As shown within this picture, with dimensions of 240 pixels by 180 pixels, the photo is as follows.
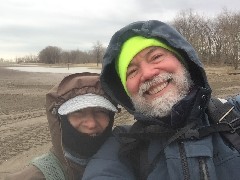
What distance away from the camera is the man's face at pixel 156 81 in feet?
7.48

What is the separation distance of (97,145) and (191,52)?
82 cm

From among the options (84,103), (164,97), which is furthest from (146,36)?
(84,103)

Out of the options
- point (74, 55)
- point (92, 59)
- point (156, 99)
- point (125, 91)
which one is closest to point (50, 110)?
point (125, 91)

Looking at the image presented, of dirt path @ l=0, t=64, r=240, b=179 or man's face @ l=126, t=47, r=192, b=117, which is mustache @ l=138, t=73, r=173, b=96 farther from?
dirt path @ l=0, t=64, r=240, b=179

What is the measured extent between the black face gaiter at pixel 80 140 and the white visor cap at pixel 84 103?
3.7 inches

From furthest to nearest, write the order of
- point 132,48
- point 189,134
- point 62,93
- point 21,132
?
point 21,132, point 62,93, point 132,48, point 189,134

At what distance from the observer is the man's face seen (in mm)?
2281

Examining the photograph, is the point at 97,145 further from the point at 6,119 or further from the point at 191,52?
the point at 6,119

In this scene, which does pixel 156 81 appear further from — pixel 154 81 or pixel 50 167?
pixel 50 167

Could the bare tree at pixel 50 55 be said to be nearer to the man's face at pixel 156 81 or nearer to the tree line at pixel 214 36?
the tree line at pixel 214 36

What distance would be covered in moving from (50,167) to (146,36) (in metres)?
0.98

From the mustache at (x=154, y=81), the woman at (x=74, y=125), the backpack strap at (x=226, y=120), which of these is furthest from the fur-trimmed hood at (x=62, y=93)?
the backpack strap at (x=226, y=120)

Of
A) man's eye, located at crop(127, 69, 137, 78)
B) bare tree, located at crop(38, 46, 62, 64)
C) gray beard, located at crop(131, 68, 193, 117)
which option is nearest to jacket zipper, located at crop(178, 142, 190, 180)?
gray beard, located at crop(131, 68, 193, 117)

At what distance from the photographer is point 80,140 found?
2.46 metres
